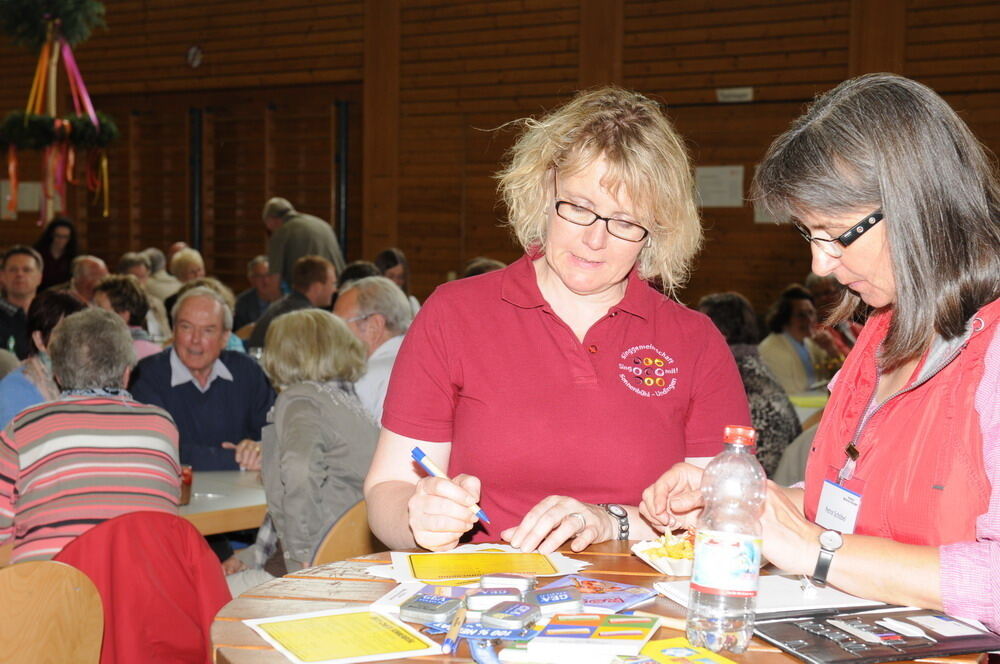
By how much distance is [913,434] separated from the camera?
159 centimetres

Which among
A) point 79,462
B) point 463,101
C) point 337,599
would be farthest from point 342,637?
point 463,101

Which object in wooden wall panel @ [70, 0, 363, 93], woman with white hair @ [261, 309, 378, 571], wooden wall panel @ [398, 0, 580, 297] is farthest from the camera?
wooden wall panel @ [70, 0, 363, 93]

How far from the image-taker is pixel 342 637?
1.43m

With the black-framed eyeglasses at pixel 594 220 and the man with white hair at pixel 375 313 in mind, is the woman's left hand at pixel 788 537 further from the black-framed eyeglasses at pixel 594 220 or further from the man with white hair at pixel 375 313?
the man with white hair at pixel 375 313

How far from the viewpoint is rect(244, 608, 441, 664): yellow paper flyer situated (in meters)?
1.37

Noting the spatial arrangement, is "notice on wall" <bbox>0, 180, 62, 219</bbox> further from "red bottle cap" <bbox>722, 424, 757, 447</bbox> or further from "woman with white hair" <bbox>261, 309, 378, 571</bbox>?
"red bottle cap" <bbox>722, 424, 757, 447</bbox>

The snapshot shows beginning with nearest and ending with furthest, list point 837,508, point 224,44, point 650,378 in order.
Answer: point 837,508, point 650,378, point 224,44

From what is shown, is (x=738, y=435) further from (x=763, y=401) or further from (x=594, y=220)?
(x=763, y=401)

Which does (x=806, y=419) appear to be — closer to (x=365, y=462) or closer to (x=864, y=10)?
(x=365, y=462)

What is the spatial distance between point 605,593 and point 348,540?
1.22m

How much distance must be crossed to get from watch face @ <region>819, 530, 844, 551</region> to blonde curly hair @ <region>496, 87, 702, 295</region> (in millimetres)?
782

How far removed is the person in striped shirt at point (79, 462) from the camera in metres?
2.87

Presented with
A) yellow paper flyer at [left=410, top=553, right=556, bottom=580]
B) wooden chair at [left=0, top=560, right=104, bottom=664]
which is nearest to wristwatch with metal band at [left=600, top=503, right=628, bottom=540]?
yellow paper flyer at [left=410, top=553, right=556, bottom=580]

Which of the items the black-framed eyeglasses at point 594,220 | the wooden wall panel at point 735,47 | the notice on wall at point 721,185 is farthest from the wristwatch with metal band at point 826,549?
the notice on wall at point 721,185
